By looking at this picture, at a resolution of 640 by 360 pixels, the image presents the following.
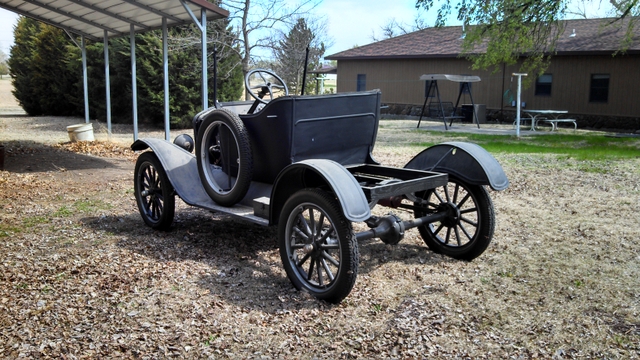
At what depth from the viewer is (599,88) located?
2108 cm

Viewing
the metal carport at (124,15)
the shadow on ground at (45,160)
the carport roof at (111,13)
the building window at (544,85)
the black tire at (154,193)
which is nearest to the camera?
the black tire at (154,193)

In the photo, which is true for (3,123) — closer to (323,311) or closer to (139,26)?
(139,26)

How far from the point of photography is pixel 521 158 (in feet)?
36.8

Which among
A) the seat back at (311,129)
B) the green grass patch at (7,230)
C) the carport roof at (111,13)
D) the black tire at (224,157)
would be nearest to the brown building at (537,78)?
the carport roof at (111,13)

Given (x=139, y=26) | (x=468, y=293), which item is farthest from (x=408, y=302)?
(x=139, y=26)

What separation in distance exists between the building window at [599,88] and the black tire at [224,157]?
756 inches

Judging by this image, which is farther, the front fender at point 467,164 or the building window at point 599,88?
the building window at point 599,88

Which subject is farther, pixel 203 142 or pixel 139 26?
pixel 139 26

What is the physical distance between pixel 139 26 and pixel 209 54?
6185 millimetres

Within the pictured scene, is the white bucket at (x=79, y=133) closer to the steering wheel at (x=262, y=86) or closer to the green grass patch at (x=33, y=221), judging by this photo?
the green grass patch at (x=33, y=221)

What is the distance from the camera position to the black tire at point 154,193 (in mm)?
5500

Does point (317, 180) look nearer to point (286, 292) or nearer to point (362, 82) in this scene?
point (286, 292)

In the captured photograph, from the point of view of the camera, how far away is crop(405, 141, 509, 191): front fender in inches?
183

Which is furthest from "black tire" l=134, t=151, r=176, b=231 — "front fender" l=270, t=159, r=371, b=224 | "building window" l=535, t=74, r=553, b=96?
"building window" l=535, t=74, r=553, b=96
